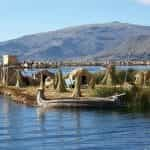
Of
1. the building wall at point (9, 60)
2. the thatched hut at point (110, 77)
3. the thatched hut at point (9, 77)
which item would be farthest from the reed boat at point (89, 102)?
the building wall at point (9, 60)

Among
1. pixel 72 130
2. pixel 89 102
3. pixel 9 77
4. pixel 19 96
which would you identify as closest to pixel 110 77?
pixel 19 96

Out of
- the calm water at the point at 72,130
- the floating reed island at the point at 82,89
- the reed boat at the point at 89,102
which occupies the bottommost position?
the calm water at the point at 72,130

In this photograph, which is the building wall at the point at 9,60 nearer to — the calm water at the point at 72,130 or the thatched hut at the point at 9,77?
the thatched hut at the point at 9,77

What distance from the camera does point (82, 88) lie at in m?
53.0

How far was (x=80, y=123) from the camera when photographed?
37281 millimetres

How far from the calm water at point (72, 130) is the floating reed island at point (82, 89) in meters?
1.64

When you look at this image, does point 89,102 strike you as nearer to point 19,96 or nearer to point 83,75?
point 19,96

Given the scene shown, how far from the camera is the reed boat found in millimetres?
44062

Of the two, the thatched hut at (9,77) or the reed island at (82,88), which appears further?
the thatched hut at (9,77)

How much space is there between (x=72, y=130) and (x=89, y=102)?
1017cm

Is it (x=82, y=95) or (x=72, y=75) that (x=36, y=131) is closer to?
(x=82, y=95)

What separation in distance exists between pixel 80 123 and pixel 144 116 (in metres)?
4.38

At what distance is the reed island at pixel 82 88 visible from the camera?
1740 inches

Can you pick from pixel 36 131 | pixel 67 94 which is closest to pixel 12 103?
pixel 67 94
